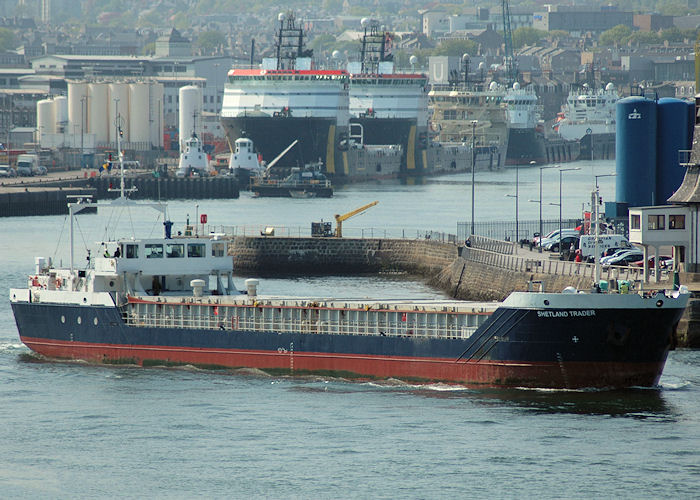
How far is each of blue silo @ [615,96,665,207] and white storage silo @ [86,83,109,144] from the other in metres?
96.9

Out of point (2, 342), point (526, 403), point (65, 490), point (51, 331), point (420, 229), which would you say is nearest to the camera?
point (65, 490)

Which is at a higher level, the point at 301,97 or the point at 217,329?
the point at 301,97

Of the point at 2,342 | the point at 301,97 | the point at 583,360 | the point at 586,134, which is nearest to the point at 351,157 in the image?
the point at 301,97

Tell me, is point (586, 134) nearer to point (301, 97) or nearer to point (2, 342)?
point (301, 97)

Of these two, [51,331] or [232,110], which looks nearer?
[51,331]

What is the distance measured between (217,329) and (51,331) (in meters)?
5.85

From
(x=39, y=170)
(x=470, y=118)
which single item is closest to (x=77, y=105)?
(x=39, y=170)

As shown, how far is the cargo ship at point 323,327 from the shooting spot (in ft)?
122

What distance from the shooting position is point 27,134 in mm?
164375

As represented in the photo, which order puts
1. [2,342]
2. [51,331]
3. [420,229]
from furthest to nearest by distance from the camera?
[420,229] → [2,342] → [51,331]

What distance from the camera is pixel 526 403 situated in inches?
1465

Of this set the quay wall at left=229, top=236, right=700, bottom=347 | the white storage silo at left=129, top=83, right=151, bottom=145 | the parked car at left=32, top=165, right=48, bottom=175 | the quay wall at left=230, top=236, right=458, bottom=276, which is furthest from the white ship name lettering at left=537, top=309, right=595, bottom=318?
the white storage silo at left=129, top=83, right=151, bottom=145

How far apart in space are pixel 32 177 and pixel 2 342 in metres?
79.0

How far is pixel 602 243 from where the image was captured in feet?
198
